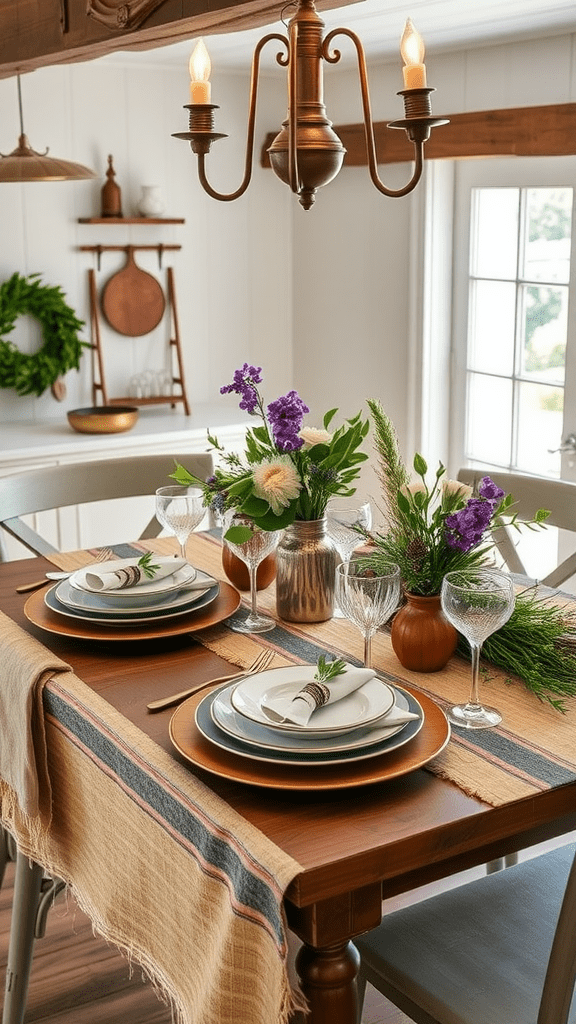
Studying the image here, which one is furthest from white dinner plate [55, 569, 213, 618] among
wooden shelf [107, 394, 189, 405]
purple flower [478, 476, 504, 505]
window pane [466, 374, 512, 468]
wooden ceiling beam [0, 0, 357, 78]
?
wooden shelf [107, 394, 189, 405]

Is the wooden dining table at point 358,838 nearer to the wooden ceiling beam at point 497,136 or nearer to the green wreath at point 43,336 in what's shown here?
the wooden ceiling beam at point 497,136

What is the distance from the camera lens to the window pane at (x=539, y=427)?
361 cm

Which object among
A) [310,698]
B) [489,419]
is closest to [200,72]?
[310,698]

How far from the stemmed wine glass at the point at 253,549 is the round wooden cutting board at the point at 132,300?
8.33 ft

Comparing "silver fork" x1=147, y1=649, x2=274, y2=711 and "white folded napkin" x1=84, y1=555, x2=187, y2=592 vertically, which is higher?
"white folded napkin" x1=84, y1=555, x2=187, y2=592

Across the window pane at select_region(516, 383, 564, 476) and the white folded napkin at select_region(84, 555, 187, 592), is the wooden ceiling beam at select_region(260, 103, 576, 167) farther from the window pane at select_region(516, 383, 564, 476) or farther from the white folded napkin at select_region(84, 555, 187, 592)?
the white folded napkin at select_region(84, 555, 187, 592)

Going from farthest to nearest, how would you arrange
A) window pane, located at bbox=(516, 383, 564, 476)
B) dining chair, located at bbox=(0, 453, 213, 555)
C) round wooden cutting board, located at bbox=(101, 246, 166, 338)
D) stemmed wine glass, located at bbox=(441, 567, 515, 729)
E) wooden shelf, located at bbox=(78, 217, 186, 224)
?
round wooden cutting board, located at bbox=(101, 246, 166, 338) < wooden shelf, located at bbox=(78, 217, 186, 224) < window pane, located at bbox=(516, 383, 564, 476) < dining chair, located at bbox=(0, 453, 213, 555) < stemmed wine glass, located at bbox=(441, 567, 515, 729)

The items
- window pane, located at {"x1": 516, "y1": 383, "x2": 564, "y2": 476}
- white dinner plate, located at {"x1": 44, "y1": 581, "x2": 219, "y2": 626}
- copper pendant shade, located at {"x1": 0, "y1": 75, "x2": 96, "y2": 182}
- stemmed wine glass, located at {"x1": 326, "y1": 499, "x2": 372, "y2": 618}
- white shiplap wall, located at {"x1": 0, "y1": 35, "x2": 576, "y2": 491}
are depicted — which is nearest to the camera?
white dinner plate, located at {"x1": 44, "y1": 581, "x2": 219, "y2": 626}

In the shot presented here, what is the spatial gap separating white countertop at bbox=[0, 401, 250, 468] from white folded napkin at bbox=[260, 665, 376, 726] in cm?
232

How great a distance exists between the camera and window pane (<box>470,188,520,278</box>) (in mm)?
3688

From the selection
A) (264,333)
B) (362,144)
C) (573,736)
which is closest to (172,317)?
(264,333)

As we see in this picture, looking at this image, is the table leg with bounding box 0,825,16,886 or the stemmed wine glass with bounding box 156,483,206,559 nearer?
the stemmed wine glass with bounding box 156,483,206,559

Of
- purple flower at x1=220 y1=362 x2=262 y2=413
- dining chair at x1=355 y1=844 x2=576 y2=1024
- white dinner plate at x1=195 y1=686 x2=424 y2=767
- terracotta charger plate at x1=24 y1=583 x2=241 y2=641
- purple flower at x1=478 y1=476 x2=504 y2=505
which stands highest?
purple flower at x1=220 y1=362 x2=262 y2=413

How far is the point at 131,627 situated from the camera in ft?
5.94
